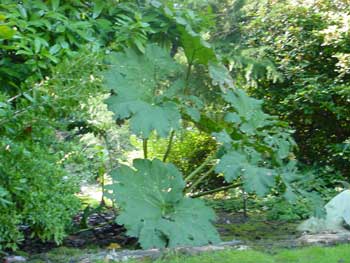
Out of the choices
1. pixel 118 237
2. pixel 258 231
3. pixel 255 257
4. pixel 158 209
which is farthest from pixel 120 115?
pixel 258 231

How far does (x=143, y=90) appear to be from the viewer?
386cm

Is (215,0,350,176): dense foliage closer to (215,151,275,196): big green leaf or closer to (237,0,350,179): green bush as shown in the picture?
(237,0,350,179): green bush

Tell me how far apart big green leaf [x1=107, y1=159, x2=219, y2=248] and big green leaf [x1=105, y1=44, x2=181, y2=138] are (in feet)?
1.07

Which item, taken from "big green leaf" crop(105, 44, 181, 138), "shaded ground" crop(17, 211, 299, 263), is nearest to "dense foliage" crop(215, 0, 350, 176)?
"shaded ground" crop(17, 211, 299, 263)

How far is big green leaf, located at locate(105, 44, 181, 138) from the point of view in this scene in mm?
3600

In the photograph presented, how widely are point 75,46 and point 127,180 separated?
3.40ft

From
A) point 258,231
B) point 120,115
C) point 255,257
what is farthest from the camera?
point 258,231

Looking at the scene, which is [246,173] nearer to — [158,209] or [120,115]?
[158,209]

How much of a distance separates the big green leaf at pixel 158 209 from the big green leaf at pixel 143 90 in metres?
0.33

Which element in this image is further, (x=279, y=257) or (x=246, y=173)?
(x=246, y=173)

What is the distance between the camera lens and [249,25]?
23.0ft

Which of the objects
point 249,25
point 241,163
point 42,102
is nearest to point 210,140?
point 249,25

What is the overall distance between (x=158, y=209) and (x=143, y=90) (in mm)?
919

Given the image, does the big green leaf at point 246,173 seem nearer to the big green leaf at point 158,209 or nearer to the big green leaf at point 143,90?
the big green leaf at point 158,209
